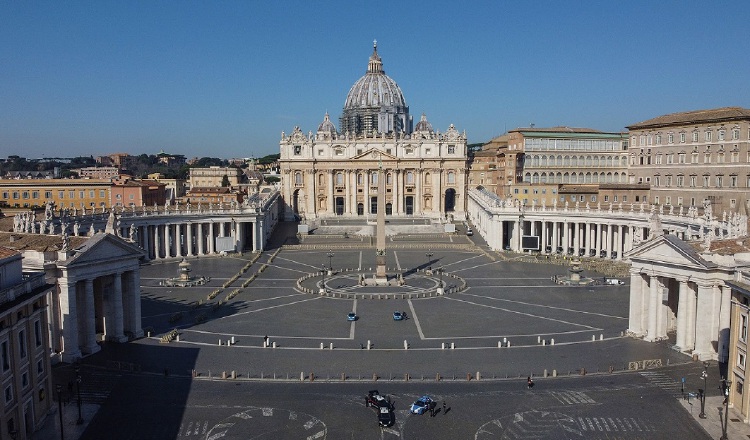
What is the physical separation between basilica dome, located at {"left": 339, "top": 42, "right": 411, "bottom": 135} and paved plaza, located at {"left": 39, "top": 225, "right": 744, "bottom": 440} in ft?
300

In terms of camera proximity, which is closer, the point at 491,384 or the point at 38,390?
the point at 38,390

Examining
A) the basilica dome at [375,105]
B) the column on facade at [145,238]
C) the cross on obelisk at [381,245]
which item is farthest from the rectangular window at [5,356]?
the basilica dome at [375,105]

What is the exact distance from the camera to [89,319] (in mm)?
37031

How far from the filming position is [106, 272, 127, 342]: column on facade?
39.0 metres

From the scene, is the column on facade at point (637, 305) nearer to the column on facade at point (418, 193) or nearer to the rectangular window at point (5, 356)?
the rectangular window at point (5, 356)

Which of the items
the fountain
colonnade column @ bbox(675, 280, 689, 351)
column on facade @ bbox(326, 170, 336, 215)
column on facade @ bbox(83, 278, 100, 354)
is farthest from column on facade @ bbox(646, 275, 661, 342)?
column on facade @ bbox(326, 170, 336, 215)

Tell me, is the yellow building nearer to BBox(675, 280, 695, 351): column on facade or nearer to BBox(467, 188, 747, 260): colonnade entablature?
BBox(467, 188, 747, 260): colonnade entablature

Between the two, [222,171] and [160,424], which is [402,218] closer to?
[222,171]

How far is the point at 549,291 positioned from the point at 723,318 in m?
20.5

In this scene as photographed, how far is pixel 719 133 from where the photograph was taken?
70.1 meters

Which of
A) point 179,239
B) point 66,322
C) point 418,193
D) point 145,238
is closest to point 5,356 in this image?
point 66,322

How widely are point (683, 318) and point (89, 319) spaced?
Answer: 108 feet

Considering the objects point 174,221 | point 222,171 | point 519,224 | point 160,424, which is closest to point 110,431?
point 160,424

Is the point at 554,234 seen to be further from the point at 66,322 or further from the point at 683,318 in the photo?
the point at 66,322
